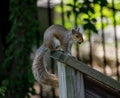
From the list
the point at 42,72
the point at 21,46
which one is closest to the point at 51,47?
the point at 42,72

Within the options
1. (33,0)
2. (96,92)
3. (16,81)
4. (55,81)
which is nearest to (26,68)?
(16,81)

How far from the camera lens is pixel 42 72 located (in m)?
3.45

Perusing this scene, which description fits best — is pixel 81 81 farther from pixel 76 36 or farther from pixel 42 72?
pixel 76 36

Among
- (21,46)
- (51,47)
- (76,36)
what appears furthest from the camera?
(21,46)

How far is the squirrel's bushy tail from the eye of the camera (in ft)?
11.1

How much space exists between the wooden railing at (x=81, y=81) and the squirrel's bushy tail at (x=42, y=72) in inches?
8.8

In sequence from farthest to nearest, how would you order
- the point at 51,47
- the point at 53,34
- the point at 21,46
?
1. the point at 21,46
2. the point at 53,34
3. the point at 51,47

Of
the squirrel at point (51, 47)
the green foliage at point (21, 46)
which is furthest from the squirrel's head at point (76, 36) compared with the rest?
the green foliage at point (21, 46)

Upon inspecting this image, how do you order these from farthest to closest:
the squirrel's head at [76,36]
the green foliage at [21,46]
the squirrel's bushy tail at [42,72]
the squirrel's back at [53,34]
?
the green foliage at [21,46] → the squirrel's head at [76,36] → the squirrel's back at [53,34] → the squirrel's bushy tail at [42,72]

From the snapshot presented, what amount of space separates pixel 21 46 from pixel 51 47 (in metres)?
1.75

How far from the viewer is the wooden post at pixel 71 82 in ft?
10.0

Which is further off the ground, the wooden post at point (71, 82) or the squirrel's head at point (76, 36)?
the squirrel's head at point (76, 36)

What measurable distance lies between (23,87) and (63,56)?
2105 mm

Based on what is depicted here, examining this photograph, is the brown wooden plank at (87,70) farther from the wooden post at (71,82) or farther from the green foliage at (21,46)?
the green foliage at (21,46)
